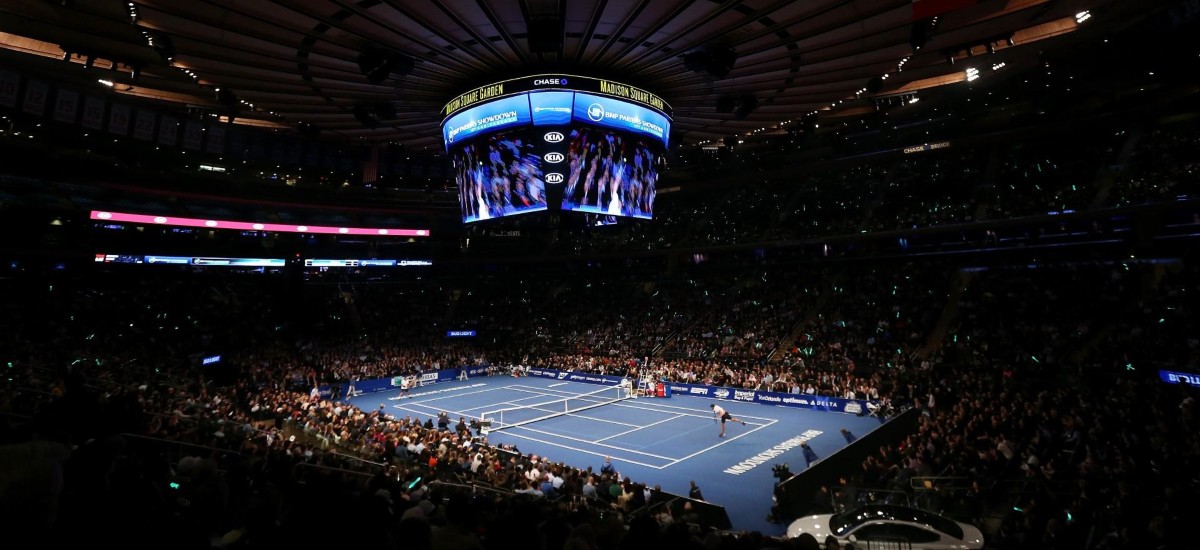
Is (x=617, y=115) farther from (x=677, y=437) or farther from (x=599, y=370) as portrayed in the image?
(x=599, y=370)

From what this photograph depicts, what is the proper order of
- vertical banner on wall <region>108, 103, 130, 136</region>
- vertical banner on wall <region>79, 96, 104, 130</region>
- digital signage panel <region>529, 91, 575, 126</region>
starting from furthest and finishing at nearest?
vertical banner on wall <region>108, 103, 130, 136</region>, vertical banner on wall <region>79, 96, 104, 130</region>, digital signage panel <region>529, 91, 575, 126</region>

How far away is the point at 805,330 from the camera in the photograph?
110 feet

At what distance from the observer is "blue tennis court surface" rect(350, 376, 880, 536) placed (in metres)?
16.2

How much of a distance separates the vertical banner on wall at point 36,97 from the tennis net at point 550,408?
21.1m

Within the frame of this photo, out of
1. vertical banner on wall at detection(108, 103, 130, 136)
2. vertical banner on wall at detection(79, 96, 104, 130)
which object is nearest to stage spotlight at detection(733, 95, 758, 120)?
vertical banner on wall at detection(79, 96, 104, 130)

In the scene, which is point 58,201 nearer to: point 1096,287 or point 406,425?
point 406,425

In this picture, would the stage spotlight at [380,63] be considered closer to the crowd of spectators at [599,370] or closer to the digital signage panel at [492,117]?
the digital signage panel at [492,117]

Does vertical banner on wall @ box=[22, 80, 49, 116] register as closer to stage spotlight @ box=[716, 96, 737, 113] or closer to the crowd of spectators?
the crowd of spectators

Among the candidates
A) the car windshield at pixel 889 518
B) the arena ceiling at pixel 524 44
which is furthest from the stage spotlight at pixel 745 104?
the car windshield at pixel 889 518

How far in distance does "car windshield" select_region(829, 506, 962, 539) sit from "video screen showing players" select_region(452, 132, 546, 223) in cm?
1003

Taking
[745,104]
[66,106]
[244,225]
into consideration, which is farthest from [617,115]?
[244,225]

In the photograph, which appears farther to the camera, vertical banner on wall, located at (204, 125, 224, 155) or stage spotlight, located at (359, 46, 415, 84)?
vertical banner on wall, located at (204, 125, 224, 155)

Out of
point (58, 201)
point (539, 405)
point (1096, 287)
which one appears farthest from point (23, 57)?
point (1096, 287)

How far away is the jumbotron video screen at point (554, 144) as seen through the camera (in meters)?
13.7
